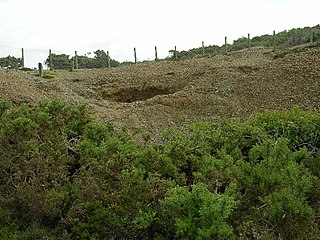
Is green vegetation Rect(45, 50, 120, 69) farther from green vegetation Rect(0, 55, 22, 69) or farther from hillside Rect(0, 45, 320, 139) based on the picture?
hillside Rect(0, 45, 320, 139)

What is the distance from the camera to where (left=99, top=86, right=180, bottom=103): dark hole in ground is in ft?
63.1

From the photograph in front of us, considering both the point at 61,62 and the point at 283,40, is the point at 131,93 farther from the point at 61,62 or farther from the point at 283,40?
the point at 61,62

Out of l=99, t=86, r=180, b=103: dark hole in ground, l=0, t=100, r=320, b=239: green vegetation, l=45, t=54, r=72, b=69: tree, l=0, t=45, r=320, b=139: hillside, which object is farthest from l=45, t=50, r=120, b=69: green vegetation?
l=0, t=100, r=320, b=239: green vegetation

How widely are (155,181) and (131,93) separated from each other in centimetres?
1421

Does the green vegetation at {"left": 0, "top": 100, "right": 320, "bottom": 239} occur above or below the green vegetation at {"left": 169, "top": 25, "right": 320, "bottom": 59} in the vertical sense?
below

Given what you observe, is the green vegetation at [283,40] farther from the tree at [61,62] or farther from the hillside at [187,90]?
the hillside at [187,90]

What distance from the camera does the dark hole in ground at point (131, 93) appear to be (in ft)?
63.1

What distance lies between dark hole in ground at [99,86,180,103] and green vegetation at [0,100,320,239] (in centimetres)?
1172

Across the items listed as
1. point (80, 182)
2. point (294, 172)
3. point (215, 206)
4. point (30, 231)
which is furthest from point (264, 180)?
point (30, 231)

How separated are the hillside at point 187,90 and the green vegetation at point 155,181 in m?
6.02

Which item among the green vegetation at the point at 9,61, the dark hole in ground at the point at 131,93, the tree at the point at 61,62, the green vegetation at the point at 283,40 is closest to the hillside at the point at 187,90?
the dark hole in ground at the point at 131,93

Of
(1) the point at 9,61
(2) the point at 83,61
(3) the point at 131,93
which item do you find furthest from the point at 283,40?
(3) the point at 131,93

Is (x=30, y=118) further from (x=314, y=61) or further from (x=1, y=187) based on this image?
(x=314, y=61)

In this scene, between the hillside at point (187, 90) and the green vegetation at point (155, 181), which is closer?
the green vegetation at point (155, 181)
